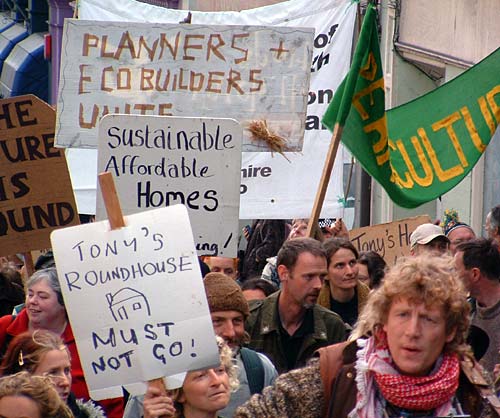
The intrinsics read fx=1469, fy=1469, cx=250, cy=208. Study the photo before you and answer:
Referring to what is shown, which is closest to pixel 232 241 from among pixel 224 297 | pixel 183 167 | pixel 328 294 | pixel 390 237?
pixel 183 167

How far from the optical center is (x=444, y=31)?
43.0ft

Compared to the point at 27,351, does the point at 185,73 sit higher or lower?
higher

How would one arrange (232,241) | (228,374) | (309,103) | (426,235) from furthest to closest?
(309,103) < (426,235) < (232,241) < (228,374)

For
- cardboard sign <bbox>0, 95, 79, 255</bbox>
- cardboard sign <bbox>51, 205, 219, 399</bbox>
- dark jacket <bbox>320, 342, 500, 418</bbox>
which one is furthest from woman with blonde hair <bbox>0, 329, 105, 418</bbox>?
cardboard sign <bbox>0, 95, 79, 255</bbox>

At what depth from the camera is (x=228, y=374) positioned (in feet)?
16.2

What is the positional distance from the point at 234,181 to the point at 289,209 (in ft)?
8.93

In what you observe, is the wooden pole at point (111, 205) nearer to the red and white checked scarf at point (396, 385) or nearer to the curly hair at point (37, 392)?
the curly hair at point (37, 392)

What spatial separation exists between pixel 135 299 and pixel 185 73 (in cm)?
428

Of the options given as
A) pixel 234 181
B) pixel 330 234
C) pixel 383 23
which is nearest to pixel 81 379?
pixel 234 181

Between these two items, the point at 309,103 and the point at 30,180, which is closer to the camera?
the point at 30,180

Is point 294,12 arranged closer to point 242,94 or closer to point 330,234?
point 330,234

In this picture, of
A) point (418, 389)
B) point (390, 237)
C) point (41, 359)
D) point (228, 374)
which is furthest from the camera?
point (390, 237)

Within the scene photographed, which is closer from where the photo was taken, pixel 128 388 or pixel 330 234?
pixel 128 388

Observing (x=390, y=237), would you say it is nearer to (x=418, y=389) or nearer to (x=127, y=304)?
(x=127, y=304)
